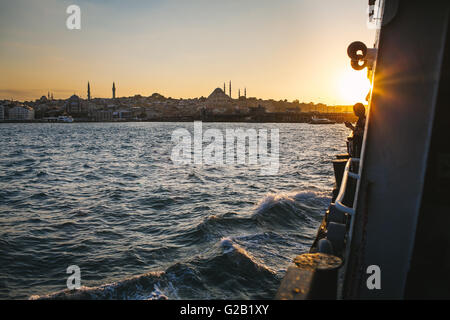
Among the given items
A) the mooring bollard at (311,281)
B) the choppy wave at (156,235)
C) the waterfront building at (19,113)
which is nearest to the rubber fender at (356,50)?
the mooring bollard at (311,281)

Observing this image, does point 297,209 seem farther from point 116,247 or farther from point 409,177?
point 409,177

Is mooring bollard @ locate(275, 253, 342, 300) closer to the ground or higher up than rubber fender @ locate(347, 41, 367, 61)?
closer to the ground

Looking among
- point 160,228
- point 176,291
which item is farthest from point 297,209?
point 176,291

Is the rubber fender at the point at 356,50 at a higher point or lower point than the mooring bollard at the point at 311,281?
higher

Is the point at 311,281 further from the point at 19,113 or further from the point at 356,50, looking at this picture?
the point at 19,113

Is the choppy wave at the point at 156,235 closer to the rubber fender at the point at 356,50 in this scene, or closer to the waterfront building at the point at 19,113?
the rubber fender at the point at 356,50

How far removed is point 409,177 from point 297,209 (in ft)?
29.6

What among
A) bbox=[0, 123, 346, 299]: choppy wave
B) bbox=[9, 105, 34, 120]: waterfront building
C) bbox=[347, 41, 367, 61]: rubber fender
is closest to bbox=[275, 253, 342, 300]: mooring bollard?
bbox=[347, 41, 367, 61]: rubber fender

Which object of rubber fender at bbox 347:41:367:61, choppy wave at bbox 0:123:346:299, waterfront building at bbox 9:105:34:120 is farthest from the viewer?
waterfront building at bbox 9:105:34:120

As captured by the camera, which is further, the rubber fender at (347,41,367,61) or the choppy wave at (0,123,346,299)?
the choppy wave at (0,123,346,299)

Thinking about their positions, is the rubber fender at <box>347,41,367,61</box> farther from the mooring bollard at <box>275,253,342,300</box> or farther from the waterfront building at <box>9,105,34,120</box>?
the waterfront building at <box>9,105,34,120</box>

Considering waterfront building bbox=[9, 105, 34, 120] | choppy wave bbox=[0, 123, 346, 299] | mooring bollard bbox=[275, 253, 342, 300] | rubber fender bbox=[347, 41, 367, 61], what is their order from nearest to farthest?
mooring bollard bbox=[275, 253, 342, 300], rubber fender bbox=[347, 41, 367, 61], choppy wave bbox=[0, 123, 346, 299], waterfront building bbox=[9, 105, 34, 120]

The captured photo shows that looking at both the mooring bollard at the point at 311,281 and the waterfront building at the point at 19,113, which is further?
the waterfront building at the point at 19,113
